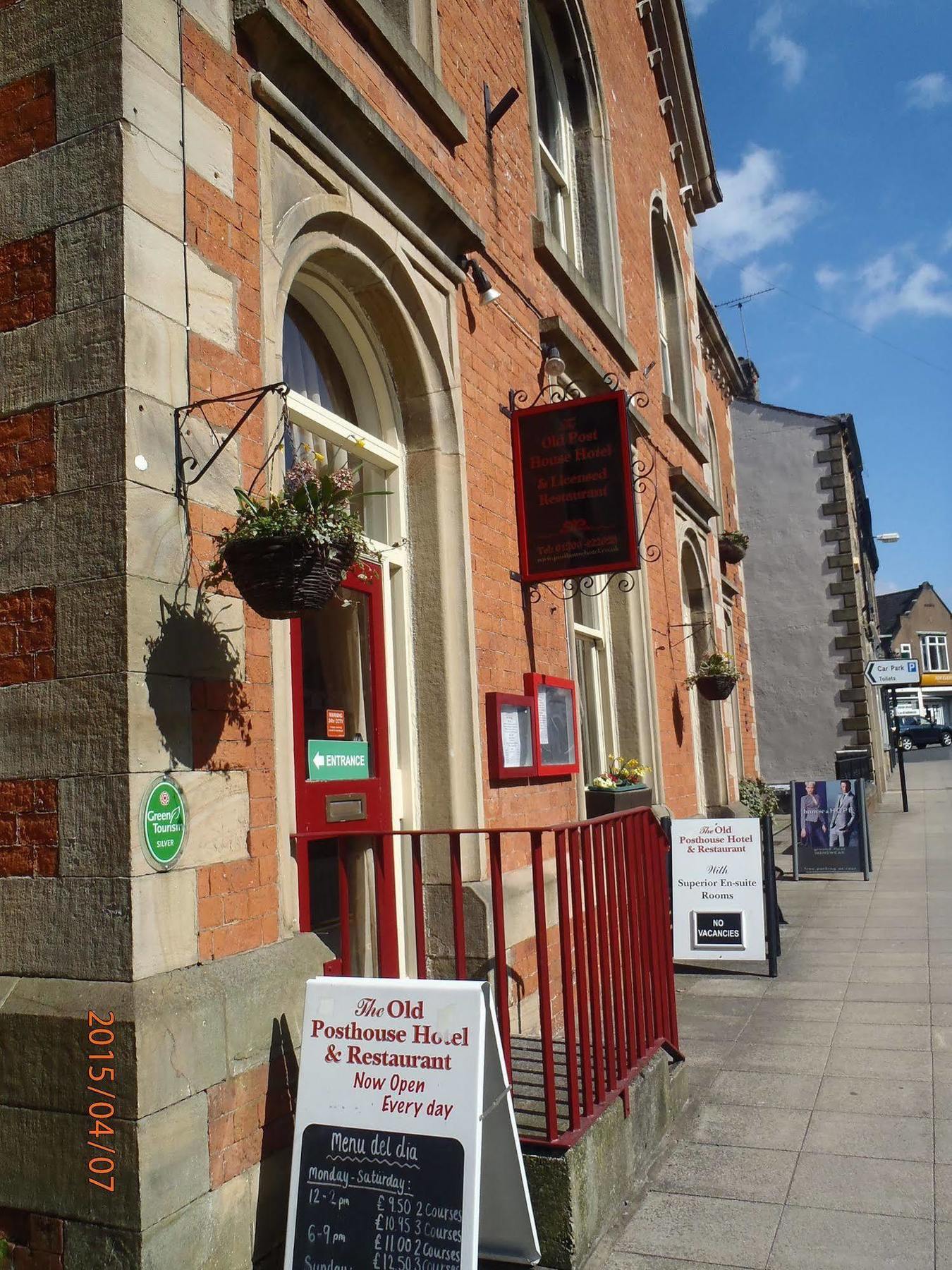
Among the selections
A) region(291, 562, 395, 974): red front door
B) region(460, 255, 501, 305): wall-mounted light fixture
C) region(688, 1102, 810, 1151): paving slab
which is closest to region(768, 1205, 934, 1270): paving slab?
region(688, 1102, 810, 1151): paving slab

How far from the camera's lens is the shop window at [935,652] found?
6400 cm

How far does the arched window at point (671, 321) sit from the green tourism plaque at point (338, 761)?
28.0 feet

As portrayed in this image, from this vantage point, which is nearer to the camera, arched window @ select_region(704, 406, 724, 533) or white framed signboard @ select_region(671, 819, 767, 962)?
white framed signboard @ select_region(671, 819, 767, 962)

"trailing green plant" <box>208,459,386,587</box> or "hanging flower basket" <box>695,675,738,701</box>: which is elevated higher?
"trailing green plant" <box>208,459,386,587</box>

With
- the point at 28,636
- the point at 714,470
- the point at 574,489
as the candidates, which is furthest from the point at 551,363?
the point at 714,470

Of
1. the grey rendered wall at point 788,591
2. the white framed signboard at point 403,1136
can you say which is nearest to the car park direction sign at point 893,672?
the grey rendered wall at point 788,591

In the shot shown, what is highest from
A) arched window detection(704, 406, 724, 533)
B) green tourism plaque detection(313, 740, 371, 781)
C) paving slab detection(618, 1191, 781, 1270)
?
arched window detection(704, 406, 724, 533)

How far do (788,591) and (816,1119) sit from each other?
20.9m

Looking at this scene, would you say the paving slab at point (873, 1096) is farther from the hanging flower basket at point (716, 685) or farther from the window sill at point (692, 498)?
the window sill at point (692, 498)

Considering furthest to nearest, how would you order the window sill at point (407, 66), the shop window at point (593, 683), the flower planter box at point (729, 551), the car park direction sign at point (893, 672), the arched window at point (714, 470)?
the car park direction sign at point (893, 672), the flower planter box at point (729, 551), the arched window at point (714, 470), the shop window at point (593, 683), the window sill at point (407, 66)

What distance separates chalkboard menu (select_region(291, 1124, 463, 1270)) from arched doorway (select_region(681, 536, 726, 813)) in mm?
9589

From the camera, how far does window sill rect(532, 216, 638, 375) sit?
7836mm

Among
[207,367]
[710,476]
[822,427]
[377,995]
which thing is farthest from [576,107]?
[822,427]
